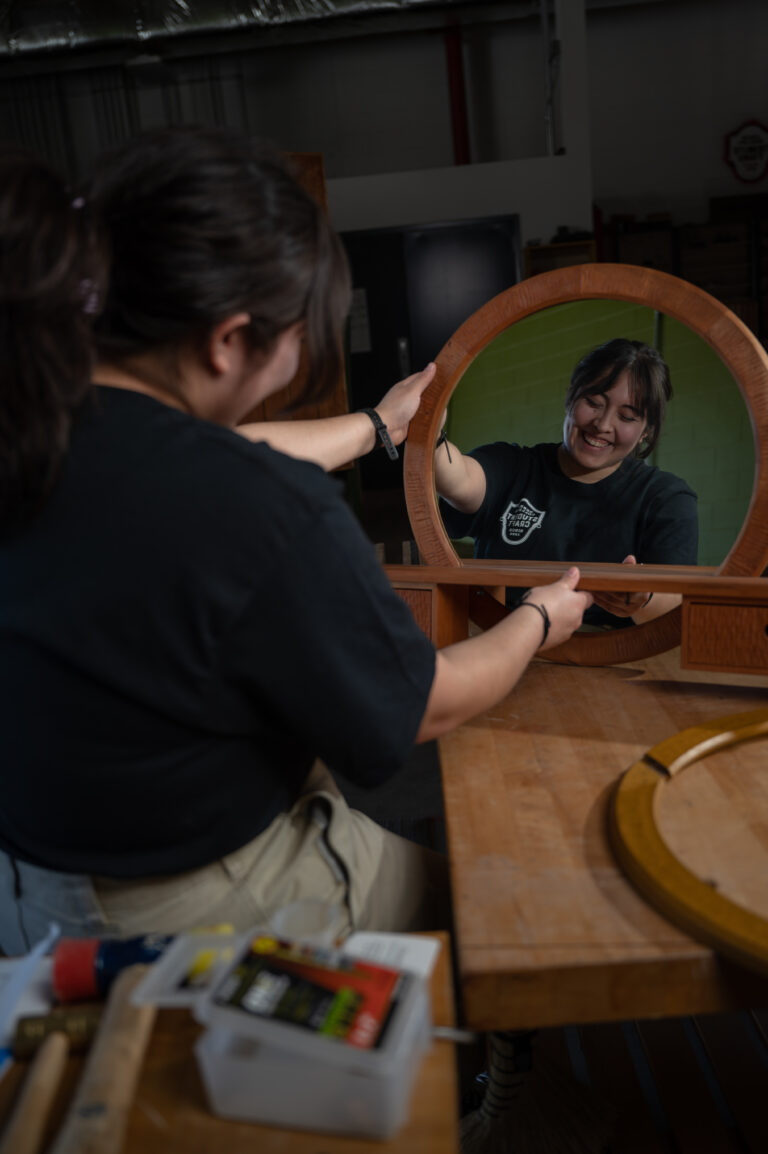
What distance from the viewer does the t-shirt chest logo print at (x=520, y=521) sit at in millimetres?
1394

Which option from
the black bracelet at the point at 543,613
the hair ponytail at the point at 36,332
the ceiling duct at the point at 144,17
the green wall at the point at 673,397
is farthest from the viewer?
the ceiling duct at the point at 144,17

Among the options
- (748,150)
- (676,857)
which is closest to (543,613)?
(676,857)

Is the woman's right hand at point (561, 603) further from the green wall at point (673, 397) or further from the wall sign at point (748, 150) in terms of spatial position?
the wall sign at point (748, 150)

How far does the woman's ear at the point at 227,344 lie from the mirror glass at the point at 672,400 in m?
0.66

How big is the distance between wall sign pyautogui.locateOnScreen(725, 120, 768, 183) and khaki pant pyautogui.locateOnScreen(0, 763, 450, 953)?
24.5 ft

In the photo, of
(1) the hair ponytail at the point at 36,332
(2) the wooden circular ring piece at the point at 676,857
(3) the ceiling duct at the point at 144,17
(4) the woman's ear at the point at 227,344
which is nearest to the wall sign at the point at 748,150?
(3) the ceiling duct at the point at 144,17


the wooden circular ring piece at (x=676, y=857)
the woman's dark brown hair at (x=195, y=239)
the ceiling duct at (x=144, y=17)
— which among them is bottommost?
the wooden circular ring piece at (x=676, y=857)

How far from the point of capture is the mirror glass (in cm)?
128

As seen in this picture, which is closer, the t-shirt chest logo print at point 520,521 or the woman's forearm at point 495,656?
the woman's forearm at point 495,656

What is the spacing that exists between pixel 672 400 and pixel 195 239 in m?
0.82

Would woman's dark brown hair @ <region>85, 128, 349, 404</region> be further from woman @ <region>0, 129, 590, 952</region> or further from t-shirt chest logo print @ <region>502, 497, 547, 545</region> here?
t-shirt chest logo print @ <region>502, 497, 547, 545</region>

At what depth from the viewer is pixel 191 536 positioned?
71 centimetres

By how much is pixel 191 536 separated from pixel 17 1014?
45 centimetres

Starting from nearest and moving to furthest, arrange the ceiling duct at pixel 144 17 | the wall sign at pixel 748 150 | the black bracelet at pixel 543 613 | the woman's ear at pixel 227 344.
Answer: the woman's ear at pixel 227 344 → the black bracelet at pixel 543 613 → the ceiling duct at pixel 144 17 → the wall sign at pixel 748 150
